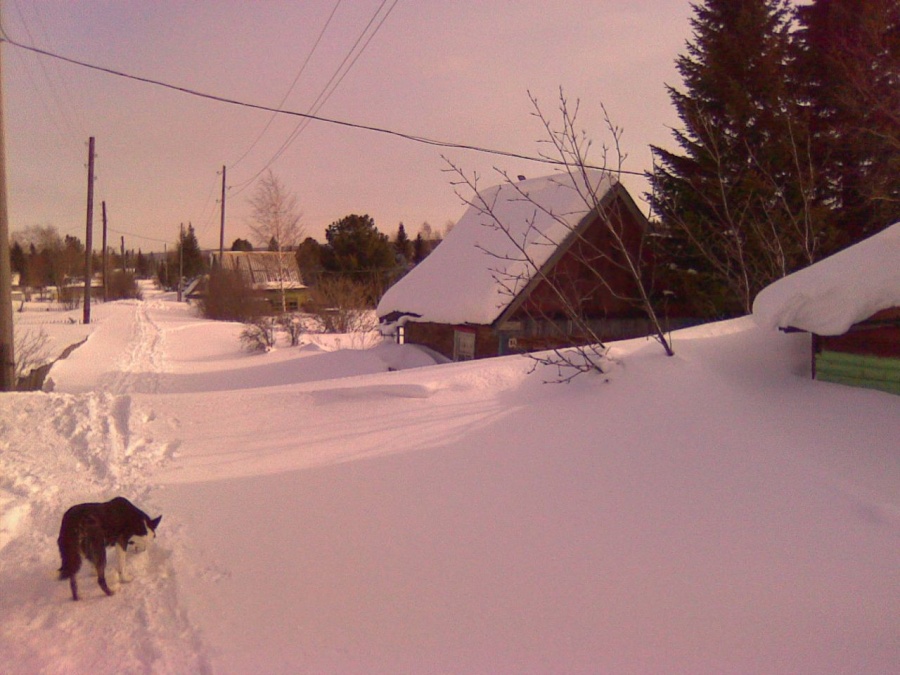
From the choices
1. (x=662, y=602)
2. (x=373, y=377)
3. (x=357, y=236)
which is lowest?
(x=662, y=602)

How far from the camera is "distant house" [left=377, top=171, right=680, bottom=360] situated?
595 inches

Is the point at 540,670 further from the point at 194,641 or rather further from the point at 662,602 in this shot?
the point at 194,641

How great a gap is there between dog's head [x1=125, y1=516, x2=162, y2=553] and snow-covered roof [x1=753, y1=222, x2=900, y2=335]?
6042mm

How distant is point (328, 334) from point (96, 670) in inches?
1101

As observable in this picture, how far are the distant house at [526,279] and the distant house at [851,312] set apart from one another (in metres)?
6.51

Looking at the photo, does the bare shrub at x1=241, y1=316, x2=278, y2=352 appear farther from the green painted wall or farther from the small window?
the green painted wall

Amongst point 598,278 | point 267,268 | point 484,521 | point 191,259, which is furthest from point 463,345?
point 191,259

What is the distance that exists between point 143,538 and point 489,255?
13291mm

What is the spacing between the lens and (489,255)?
670 inches

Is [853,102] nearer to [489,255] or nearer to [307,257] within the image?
[489,255]

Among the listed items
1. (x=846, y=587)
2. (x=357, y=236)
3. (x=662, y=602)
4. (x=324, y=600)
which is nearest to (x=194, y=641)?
(x=324, y=600)

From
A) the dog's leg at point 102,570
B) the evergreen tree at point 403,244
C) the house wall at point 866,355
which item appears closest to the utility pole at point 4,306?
the dog's leg at point 102,570

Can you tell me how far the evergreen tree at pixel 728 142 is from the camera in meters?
16.0

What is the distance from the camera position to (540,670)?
3465 mm
